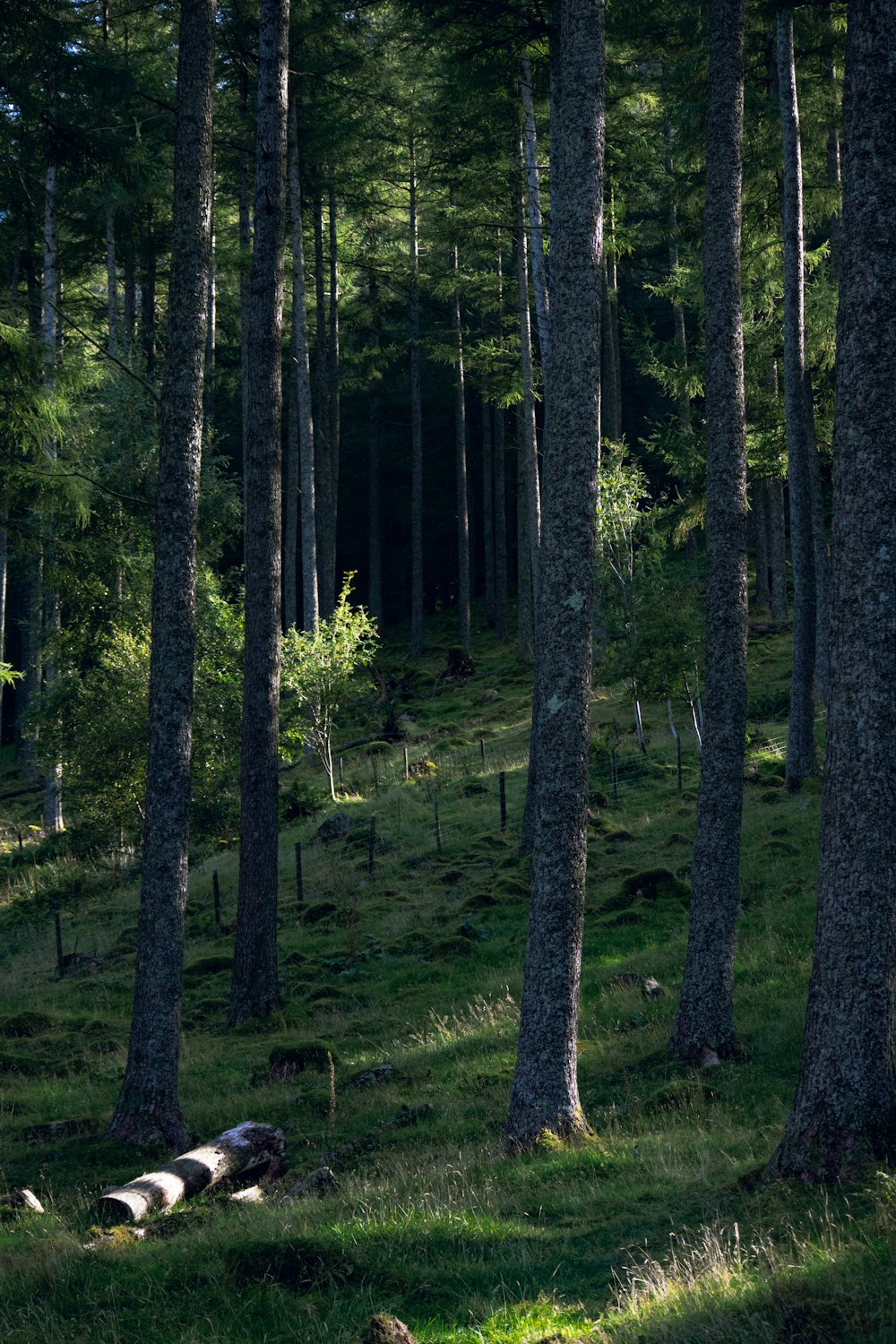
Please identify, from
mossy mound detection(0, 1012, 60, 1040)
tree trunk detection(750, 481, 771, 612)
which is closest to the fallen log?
mossy mound detection(0, 1012, 60, 1040)

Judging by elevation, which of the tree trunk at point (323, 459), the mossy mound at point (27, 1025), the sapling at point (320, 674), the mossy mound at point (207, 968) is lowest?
the mossy mound at point (27, 1025)

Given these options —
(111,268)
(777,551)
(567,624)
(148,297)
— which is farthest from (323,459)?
(567,624)

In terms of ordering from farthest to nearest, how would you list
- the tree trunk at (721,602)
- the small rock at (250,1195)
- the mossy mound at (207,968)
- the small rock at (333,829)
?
the small rock at (333,829)
the mossy mound at (207,968)
the tree trunk at (721,602)
the small rock at (250,1195)

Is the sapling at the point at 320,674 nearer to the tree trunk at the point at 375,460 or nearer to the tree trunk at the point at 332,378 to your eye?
the tree trunk at the point at 332,378

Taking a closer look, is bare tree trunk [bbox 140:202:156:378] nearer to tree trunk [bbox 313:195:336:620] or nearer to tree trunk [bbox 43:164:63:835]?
tree trunk [bbox 43:164:63:835]

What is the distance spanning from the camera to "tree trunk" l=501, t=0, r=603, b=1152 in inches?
360

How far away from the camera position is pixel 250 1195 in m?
8.92

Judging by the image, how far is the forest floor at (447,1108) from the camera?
5.67 metres

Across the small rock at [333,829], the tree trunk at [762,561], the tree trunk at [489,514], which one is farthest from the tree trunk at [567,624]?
the tree trunk at [489,514]

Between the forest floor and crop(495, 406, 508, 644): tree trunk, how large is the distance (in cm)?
1839

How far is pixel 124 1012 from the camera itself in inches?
669

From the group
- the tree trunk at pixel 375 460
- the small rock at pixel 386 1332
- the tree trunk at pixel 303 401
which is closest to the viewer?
the small rock at pixel 386 1332

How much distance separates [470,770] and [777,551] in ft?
47.2

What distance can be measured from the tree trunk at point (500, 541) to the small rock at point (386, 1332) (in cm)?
3963
